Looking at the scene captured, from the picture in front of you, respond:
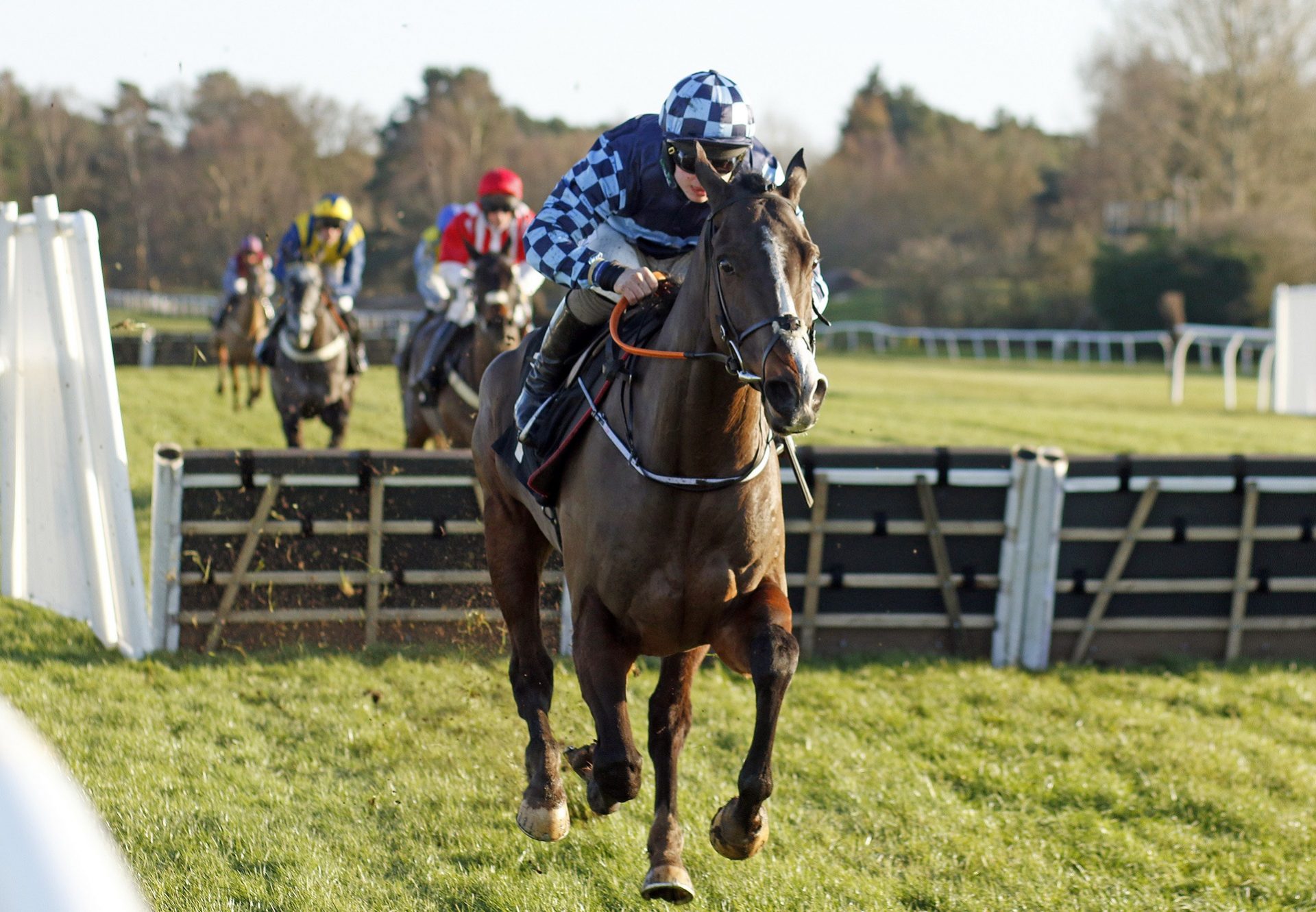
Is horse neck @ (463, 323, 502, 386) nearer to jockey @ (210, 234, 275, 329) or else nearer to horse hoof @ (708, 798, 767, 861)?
horse hoof @ (708, 798, 767, 861)

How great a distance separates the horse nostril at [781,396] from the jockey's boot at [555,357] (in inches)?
58.0

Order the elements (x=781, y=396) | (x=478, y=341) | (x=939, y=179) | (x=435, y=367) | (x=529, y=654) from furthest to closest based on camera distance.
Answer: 1. (x=939, y=179)
2. (x=435, y=367)
3. (x=478, y=341)
4. (x=529, y=654)
5. (x=781, y=396)

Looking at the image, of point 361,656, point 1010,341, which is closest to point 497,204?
point 361,656

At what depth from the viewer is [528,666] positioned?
4.55 m

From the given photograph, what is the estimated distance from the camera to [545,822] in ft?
13.0

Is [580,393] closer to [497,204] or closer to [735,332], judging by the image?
[735,332]

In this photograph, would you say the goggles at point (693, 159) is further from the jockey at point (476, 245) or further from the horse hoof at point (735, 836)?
the jockey at point (476, 245)

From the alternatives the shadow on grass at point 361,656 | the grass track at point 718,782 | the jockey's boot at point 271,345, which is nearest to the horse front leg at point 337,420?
the jockey's boot at point 271,345

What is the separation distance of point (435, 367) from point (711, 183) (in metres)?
6.22

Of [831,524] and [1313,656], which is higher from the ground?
[831,524]

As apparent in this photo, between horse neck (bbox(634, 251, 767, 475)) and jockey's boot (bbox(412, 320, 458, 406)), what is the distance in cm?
596

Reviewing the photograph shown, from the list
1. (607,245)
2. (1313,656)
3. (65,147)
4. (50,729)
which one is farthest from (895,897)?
(65,147)

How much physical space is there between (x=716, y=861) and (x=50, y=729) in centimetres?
268

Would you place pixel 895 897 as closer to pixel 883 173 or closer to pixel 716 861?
pixel 716 861
